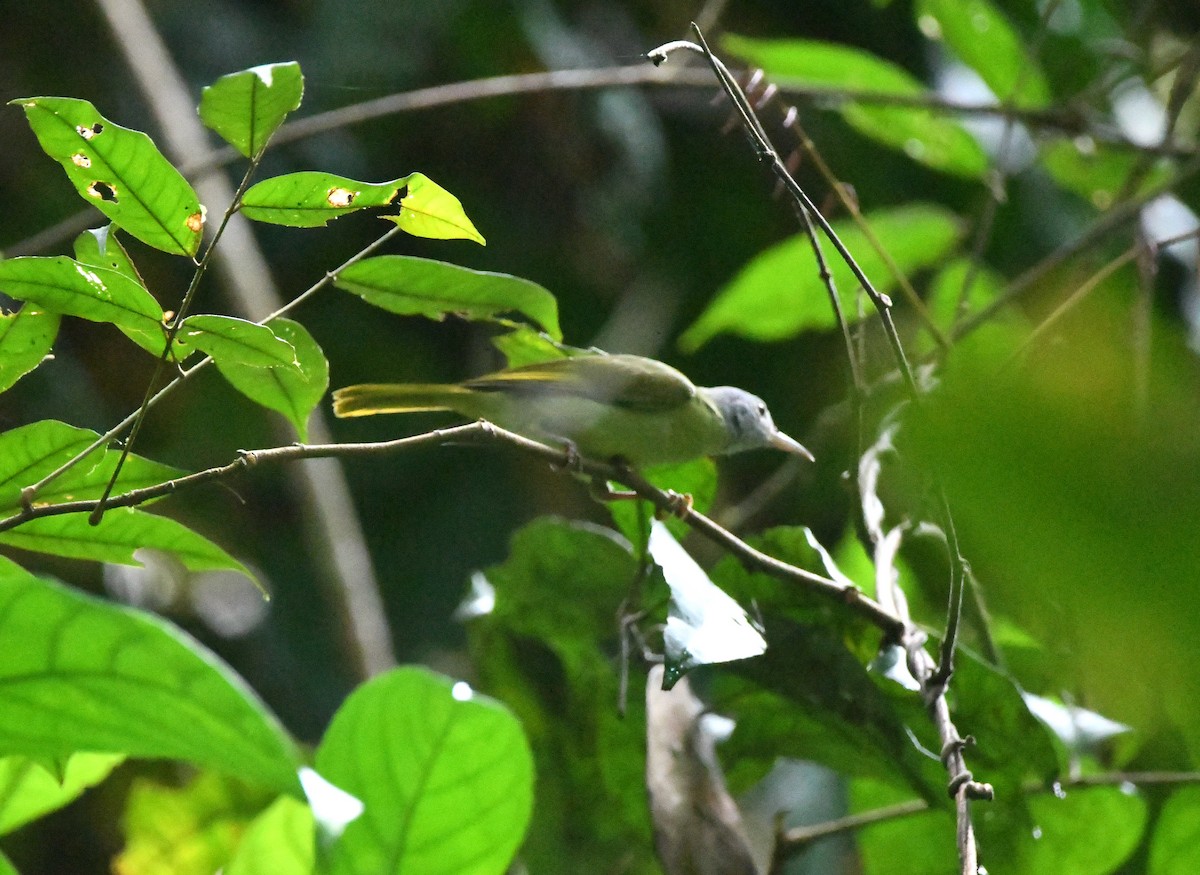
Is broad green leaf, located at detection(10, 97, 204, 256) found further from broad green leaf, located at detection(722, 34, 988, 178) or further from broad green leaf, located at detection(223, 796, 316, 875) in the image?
broad green leaf, located at detection(722, 34, 988, 178)

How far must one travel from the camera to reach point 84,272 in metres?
1.38

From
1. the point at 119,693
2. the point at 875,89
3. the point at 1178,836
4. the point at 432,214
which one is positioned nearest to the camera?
the point at 119,693

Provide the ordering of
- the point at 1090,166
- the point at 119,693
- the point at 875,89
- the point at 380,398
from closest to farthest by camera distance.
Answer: the point at 119,693
the point at 380,398
the point at 875,89
the point at 1090,166

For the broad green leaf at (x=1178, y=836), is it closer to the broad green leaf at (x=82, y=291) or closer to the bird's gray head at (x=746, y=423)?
the bird's gray head at (x=746, y=423)

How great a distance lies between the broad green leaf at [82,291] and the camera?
1.35 meters

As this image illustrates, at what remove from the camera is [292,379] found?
1.61m

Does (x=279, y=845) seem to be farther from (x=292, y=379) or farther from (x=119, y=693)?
(x=119, y=693)

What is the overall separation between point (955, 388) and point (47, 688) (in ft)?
3.01

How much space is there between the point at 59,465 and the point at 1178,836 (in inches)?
70.1

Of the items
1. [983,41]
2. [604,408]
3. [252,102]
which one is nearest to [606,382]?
[604,408]

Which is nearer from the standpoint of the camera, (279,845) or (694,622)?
(694,622)

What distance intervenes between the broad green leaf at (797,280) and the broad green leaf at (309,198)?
1728 millimetres

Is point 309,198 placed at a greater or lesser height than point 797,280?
greater

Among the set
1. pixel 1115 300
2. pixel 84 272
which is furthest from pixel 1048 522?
pixel 1115 300
